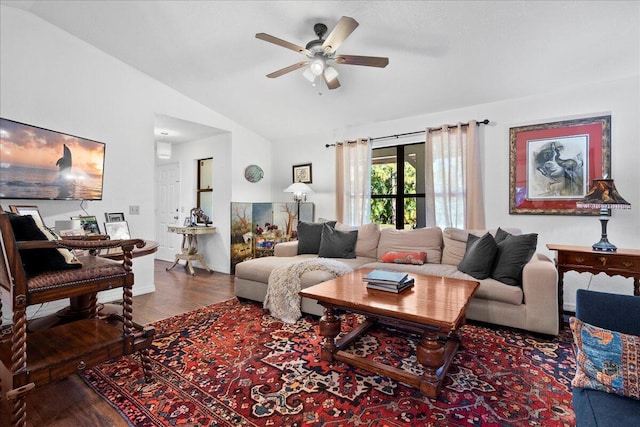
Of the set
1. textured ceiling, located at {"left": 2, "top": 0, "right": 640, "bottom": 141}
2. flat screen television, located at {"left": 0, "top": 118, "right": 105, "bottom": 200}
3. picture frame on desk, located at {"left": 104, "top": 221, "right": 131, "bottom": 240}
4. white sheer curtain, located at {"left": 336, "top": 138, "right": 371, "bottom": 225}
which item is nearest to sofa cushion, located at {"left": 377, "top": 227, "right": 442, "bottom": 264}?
white sheer curtain, located at {"left": 336, "top": 138, "right": 371, "bottom": 225}

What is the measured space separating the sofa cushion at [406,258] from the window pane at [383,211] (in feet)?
3.26

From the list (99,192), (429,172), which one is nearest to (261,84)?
(99,192)

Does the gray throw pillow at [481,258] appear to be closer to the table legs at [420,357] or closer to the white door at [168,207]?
the table legs at [420,357]

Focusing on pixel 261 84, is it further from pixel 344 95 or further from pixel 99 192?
pixel 99 192

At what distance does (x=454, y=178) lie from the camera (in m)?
3.83

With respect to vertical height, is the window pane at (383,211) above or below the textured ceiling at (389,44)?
below

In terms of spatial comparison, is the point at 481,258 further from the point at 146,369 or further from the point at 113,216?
the point at 113,216

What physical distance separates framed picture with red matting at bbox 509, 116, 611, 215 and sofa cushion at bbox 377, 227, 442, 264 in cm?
94

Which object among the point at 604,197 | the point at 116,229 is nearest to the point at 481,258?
the point at 604,197

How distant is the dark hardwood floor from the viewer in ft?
5.11

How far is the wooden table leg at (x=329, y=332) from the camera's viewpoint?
209cm

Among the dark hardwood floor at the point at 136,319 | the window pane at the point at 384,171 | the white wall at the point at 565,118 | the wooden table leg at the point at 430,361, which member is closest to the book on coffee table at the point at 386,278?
the wooden table leg at the point at 430,361

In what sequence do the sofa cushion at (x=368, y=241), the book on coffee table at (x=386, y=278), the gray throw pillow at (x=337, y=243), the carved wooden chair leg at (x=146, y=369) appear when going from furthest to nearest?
the sofa cushion at (x=368, y=241), the gray throw pillow at (x=337, y=243), the book on coffee table at (x=386, y=278), the carved wooden chair leg at (x=146, y=369)

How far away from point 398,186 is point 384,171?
0.32 metres
